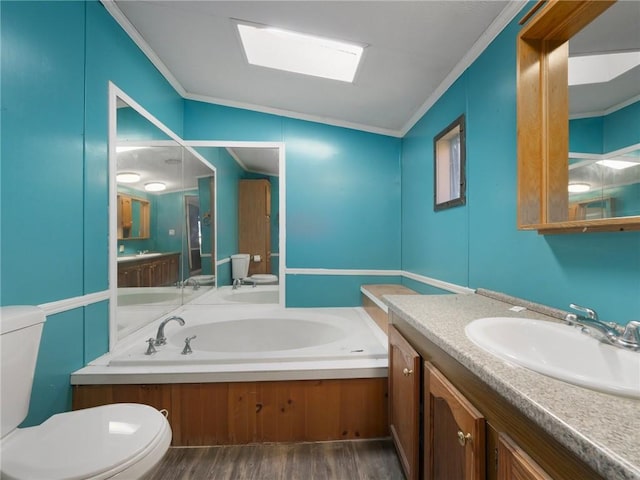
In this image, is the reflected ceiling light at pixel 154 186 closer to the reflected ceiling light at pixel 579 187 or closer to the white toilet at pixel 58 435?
the white toilet at pixel 58 435

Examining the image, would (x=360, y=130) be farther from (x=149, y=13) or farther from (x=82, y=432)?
(x=82, y=432)

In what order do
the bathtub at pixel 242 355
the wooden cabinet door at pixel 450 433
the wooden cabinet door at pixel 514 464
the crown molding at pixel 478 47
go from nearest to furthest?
1. the wooden cabinet door at pixel 514 464
2. the wooden cabinet door at pixel 450 433
3. the crown molding at pixel 478 47
4. the bathtub at pixel 242 355

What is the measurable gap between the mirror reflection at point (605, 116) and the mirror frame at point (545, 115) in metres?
0.03

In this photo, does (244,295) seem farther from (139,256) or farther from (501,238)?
(501,238)

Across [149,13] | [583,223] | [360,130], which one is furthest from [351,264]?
[149,13]

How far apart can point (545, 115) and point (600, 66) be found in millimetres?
190

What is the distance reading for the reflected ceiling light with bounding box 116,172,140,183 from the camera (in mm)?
1619

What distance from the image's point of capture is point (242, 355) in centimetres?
157

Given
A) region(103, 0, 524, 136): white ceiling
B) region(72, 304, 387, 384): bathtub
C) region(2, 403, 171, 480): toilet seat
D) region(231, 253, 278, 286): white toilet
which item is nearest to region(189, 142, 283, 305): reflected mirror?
region(231, 253, 278, 286): white toilet

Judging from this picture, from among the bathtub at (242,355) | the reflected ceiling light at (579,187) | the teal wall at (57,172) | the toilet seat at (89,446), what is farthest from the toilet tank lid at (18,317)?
the reflected ceiling light at (579,187)

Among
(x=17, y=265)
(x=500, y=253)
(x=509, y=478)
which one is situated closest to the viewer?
(x=509, y=478)

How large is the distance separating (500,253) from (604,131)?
2.03ft

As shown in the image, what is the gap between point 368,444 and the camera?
1522 mm

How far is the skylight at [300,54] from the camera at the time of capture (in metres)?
1.73
